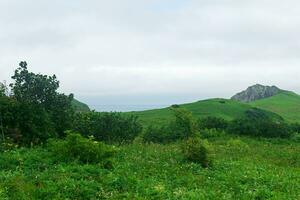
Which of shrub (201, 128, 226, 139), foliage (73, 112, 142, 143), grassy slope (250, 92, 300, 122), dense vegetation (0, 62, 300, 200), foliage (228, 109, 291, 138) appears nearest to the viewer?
dense vegetation (0, 62, 300, 200)

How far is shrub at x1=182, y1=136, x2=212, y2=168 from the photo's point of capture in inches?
869

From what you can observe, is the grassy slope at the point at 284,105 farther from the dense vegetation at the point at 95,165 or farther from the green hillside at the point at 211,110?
the dense vegetation at the point at 95,165

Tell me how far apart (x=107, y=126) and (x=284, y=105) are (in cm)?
11782

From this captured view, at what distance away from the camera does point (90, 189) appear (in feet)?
49.8

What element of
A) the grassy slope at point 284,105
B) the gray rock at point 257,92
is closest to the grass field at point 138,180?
the grassy slope at point 284,105

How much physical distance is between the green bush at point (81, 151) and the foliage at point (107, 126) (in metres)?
15.9

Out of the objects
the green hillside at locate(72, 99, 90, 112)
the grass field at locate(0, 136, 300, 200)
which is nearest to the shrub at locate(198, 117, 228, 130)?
the green hillside at locate(72, 99, 90, 112)

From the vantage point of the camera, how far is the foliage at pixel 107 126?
3800 centimetres

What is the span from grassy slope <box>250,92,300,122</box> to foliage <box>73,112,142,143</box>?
85.1 metres

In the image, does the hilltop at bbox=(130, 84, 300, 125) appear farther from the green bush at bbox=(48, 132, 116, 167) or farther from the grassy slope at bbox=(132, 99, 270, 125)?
the green bush at bbox=(48, 132, 116, 167)

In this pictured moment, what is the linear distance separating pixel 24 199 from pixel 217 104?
10246cm

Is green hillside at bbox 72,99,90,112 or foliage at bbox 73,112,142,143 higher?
green hillside at bbox 72,99,90,112

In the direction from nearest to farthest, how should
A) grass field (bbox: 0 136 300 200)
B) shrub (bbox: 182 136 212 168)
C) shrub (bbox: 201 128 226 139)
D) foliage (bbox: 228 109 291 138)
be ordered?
1. grass field (bbox: 0 136 300 200)
2. shrub (bbox: 182 136 212 168)
3. shrub (bbox: 201 128 226 139)
4. foliage (bbox: 228 109 291 138)

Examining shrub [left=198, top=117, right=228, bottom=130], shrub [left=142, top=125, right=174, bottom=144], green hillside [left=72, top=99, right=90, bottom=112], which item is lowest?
shrub [left=142, top=125, right=174, bottom=144]
